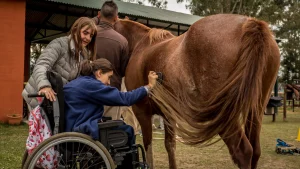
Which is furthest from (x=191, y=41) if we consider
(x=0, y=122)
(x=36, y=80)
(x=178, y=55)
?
(x=0, y=122)

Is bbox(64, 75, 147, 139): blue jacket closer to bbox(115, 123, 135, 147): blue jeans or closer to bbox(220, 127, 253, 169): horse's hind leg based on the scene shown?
bbox(115, 123, 135, 147): blue jeans

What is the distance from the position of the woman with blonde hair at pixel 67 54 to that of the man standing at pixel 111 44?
28.6 inches

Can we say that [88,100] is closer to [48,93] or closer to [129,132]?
[48,93]

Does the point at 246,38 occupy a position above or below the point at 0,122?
above

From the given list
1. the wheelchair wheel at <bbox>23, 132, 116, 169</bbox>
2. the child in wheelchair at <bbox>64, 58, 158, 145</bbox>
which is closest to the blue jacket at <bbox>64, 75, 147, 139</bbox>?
the child in wheelchair at <bbox>64, 58, 158, 145</bbox>

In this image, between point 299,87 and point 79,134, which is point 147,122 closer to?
point 79,134

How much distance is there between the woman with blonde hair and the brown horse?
71 centimetres

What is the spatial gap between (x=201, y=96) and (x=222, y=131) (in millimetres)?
321

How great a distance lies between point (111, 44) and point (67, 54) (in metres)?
0.96

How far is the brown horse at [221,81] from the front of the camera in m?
2.38

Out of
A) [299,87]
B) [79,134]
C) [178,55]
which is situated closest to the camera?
[79,134]

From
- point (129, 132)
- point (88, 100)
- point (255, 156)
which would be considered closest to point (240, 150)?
point (255, 156)

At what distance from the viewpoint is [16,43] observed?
330 inches

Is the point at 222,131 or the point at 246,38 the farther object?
the point at 222,131
